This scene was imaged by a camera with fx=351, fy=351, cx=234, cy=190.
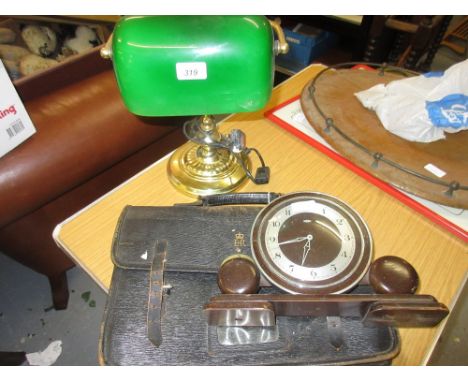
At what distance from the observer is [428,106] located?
2.33ft

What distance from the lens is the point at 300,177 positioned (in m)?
0.73

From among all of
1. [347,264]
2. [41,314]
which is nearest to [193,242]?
[347,264]

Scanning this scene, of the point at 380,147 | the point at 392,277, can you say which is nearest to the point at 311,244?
the point at 392,277

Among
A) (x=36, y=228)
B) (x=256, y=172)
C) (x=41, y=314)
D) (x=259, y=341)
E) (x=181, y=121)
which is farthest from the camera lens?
(x=41, y=314)

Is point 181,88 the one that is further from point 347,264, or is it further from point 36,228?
point 36,228

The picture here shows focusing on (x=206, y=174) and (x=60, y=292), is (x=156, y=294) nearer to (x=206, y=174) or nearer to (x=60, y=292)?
(x=206, y=174)

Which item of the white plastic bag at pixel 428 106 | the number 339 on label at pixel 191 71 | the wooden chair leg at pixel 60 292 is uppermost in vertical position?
the number 339 on label at pixel 191 71

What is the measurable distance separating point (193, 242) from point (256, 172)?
0.79 ft

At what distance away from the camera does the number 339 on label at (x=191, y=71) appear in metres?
0.48

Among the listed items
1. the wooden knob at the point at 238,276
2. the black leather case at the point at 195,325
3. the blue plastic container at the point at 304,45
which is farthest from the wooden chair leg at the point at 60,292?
the blue plastic container at the point at 304,45

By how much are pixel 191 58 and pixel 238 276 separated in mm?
300

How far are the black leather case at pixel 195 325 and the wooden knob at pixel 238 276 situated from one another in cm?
4

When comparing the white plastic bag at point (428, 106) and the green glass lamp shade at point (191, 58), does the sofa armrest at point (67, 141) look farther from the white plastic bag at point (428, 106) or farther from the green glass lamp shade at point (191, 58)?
the white plastic bag at point (428, 106)

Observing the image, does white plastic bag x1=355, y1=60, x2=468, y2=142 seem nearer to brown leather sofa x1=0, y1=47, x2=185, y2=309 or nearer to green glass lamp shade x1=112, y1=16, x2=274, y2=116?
green glass lamp shade x1=112, y1=16, x2=274, y2=116
